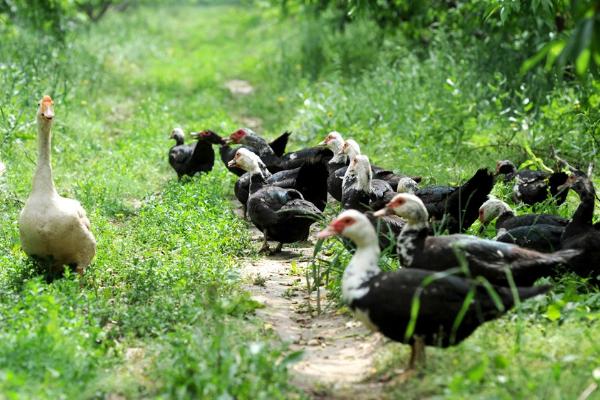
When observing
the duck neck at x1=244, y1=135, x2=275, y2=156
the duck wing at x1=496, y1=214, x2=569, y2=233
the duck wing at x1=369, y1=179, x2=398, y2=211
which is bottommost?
the duck wing at x1=496, y1=214, x2=569, y2=233

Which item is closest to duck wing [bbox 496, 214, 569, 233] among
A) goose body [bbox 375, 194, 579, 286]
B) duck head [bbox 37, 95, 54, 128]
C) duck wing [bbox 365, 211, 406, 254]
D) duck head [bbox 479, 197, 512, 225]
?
duck head [bbox 479, 197, 512, 225]

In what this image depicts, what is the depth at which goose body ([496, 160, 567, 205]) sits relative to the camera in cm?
897

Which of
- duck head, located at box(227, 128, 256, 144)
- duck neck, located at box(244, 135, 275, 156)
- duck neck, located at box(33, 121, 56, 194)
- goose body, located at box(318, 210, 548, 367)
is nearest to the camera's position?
goose body, located at box(318, 210, 548, 367)

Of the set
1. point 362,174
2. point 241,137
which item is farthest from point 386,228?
point 241,137

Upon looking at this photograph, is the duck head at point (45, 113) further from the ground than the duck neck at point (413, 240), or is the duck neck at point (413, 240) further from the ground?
the duck head at point (45, 113)

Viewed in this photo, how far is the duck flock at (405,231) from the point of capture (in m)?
5.24

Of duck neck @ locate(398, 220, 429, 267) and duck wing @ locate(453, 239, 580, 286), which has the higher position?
duck neck @ locate(398, 220, 429, 267)

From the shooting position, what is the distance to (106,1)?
87.8 feet

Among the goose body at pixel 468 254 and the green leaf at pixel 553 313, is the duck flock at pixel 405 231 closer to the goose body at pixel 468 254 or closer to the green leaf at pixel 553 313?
the goose body at pixel 468 254

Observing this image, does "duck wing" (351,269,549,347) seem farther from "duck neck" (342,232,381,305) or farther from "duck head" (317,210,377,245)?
"duck head" (317,210,377,245)

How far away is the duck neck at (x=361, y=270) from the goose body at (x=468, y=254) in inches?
22.8

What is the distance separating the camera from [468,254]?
20.0ft

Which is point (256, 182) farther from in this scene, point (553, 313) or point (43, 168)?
point (553, 313)

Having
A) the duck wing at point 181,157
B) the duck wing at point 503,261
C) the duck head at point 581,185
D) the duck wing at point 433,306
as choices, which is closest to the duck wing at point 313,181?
the duck wing at point 181,157
